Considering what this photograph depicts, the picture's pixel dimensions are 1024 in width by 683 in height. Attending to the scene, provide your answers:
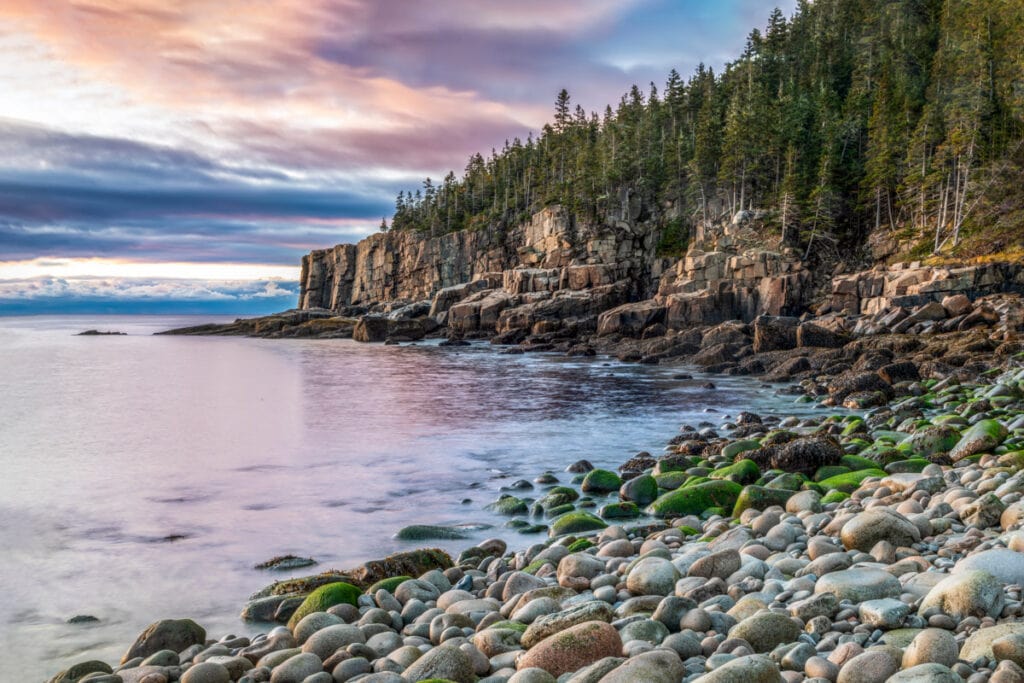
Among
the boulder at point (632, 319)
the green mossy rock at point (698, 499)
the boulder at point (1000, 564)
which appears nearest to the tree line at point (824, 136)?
the boulder at point (632, 319)

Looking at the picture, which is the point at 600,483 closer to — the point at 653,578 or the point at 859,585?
the point at 653,578

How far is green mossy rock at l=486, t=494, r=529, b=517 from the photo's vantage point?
10.5m

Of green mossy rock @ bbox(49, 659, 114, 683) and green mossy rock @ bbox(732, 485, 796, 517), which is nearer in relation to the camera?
green mossy rock @ bbox(49, 659, 114, 683)

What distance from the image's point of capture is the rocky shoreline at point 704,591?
4.04 m

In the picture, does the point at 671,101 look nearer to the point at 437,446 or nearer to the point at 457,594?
the point at 437,446

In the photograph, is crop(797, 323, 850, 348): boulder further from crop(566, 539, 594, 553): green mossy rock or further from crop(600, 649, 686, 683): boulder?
crop(600, 649, 686, 683): boulder

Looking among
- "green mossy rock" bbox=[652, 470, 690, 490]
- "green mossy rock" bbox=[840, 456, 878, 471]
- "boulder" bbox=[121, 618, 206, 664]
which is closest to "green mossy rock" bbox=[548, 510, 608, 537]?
"green mossy rock" bbox=[652, 470, 690, 490]

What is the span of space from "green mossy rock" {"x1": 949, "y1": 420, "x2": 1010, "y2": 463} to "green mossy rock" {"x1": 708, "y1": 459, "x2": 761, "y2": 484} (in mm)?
2819

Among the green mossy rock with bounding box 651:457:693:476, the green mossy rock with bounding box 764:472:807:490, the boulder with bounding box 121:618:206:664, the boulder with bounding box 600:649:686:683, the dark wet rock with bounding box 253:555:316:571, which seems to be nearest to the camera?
the boulder with bounding box 600:649:686:683

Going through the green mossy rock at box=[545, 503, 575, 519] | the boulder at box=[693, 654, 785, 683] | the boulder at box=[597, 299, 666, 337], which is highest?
the boulder at box=[597, 299, 666, 337]

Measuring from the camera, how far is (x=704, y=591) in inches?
210

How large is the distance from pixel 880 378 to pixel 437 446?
13.5 metres

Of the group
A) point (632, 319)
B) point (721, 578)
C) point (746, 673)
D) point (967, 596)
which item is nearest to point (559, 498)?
point (721, 578)

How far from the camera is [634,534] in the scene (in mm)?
8500
